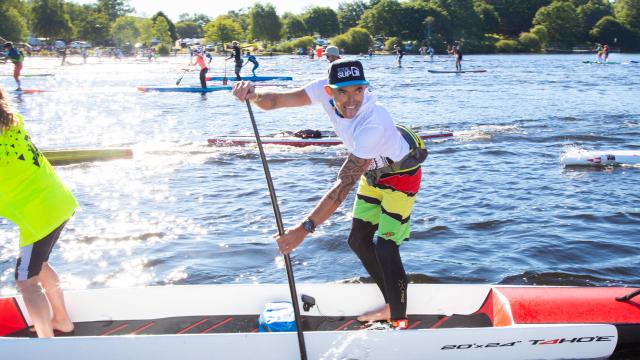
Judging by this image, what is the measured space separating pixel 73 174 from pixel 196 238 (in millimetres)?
5004

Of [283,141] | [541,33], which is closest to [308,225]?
[283,141]

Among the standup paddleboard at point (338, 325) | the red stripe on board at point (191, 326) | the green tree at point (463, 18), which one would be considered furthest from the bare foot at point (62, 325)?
the green tree at point (463, 18)

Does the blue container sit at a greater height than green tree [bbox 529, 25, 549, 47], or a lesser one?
lesser

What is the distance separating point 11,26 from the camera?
78.3m

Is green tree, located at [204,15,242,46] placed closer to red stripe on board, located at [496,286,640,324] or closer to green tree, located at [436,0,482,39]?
green tree, located at [436,0,482,39]

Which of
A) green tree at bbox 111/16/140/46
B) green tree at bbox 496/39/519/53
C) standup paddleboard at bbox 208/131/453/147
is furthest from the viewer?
green tree at bbox 111/16/140/46

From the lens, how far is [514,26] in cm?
11438

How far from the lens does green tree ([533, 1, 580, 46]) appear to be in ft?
323

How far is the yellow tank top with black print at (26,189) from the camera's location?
4.02 meters

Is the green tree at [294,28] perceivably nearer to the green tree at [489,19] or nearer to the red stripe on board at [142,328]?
the green tree at [489,19]

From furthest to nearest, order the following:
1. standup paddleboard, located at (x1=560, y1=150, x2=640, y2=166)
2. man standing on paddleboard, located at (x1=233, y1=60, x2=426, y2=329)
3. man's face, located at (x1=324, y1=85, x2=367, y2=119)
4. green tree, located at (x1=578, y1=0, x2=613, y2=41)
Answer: green tree, located at (x1=578, y1=0, x2=613, y2=41) < standup paddleboard, located at (x1=560, y1=150, x2=640, y2=166) < man's face, located at (x1=324, y1=85, x2=367, y2=119) < man standing on paddleboard, located at (x1=233, y1=60, x2=426, y2=329)

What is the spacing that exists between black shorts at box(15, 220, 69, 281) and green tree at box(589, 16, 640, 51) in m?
106

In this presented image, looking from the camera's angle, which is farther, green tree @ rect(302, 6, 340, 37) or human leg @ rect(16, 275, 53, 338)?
green tree @ rect(302, 6, 340, 37)

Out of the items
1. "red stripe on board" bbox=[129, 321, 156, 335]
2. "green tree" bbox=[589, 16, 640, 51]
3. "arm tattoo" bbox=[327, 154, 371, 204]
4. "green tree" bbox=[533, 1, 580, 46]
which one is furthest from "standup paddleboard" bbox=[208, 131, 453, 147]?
"green tree" bbox=[589, 16, 640, 51]
